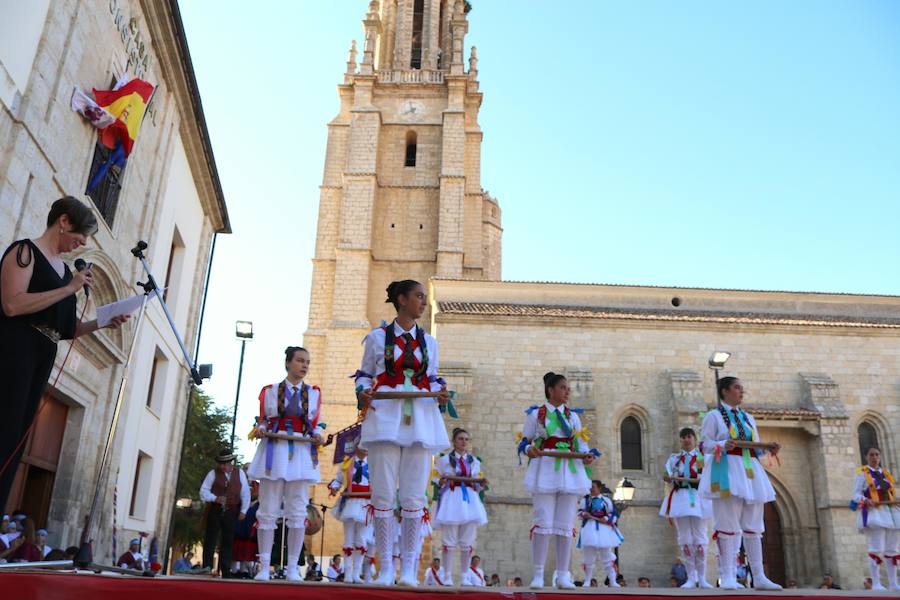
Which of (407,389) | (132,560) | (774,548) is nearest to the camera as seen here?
(407,389)

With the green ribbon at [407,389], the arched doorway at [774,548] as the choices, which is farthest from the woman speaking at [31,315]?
the arched doorway at [774,548]

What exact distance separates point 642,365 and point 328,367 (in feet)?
54.0

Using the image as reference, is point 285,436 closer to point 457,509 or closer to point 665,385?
point 457,509

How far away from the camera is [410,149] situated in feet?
145

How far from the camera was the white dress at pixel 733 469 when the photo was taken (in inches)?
304

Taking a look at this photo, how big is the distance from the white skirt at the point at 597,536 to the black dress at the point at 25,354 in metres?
10.5

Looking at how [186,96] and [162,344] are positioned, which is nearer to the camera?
[186,96]

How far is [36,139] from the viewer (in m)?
9.93

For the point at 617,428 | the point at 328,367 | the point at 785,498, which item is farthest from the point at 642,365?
the point at 328,367

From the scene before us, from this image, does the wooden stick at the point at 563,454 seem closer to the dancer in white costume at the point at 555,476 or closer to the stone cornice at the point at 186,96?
the dancer in white costume at the point at 555,476

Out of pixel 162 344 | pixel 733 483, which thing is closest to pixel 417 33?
pixel 162 344

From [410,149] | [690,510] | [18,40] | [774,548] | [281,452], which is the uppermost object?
[410,149]

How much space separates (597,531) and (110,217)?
35.3 feet

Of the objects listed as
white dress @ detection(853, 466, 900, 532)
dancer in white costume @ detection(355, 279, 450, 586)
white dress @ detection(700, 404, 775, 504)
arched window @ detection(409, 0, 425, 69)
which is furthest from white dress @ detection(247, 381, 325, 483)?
arched window @ detection(409, 0, 425, 69)
